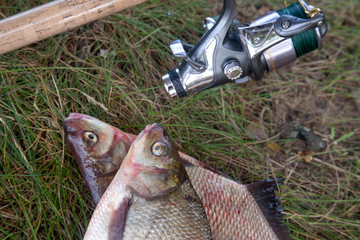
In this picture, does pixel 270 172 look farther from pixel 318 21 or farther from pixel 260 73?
pixel 318 21

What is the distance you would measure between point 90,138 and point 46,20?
0.69 metres

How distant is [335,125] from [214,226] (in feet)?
5.90

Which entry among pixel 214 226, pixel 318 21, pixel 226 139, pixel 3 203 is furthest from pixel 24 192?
pixel 318 21

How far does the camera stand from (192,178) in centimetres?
199

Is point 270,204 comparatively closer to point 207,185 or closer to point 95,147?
point 207,185

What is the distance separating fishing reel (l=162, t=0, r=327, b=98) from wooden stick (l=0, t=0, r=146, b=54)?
50 centimetres

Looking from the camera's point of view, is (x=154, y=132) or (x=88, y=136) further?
(x=88, y=136)

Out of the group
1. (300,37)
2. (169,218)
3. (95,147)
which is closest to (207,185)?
(169,218)

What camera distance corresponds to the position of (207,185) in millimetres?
2008

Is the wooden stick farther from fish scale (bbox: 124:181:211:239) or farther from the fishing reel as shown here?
fish scale (bbox: 124:181:211:239)

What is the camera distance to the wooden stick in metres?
1.74

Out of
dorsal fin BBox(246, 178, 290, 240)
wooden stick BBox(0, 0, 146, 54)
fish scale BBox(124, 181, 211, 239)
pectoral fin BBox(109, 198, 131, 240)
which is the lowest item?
dorsal fin BBox(246, 178, 290, 240)

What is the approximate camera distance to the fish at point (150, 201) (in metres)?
1.66

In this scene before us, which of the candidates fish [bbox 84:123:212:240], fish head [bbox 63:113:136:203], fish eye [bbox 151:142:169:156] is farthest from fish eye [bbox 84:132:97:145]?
fish eye [bbox 151:142:169:156]
